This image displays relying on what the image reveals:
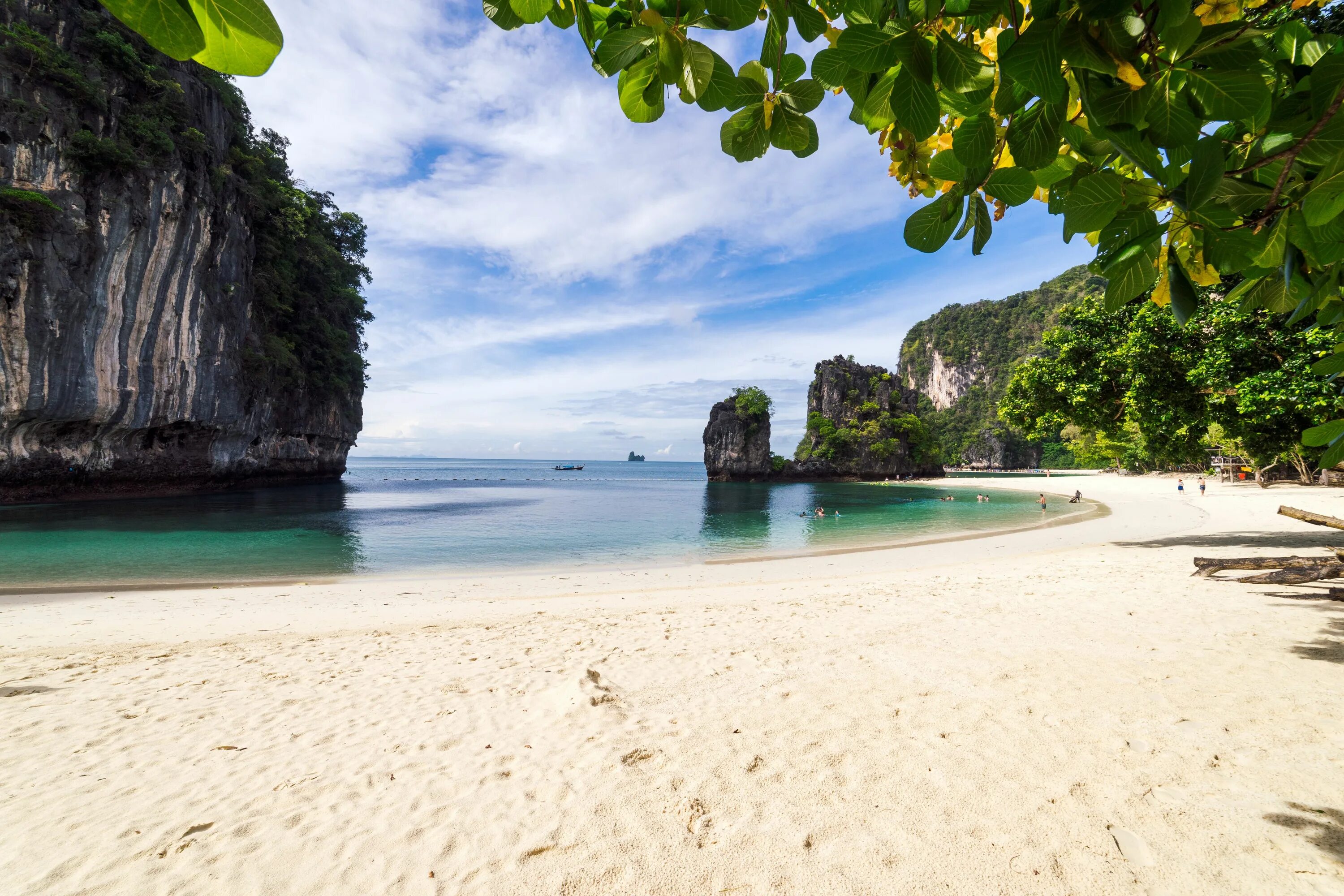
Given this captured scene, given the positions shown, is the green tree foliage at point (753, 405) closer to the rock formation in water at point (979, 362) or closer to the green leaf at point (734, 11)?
the rock formation in water at point (979, 362)

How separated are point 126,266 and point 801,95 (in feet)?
99.4

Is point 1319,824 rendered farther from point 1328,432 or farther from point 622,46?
point 622,46

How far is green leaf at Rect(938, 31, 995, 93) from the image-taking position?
1.04 m

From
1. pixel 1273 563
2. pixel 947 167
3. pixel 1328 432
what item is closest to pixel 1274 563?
pixel 1273 563

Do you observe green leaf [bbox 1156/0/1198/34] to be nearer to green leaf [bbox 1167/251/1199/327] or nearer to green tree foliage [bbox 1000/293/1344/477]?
green leaf [bbox 1167/251/1199/327]

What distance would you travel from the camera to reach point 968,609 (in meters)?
6.34

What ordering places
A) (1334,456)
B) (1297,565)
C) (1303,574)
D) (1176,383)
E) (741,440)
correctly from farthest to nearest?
(741,440) < (1176,383) < (1297,565) < (1303,574) < (1334,456)

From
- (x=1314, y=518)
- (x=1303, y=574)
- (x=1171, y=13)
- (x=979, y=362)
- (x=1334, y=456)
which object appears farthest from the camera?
(x=979, y=362)

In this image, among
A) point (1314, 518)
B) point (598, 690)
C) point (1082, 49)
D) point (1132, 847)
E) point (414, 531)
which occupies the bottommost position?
point (414, 531)

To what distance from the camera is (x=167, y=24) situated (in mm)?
681

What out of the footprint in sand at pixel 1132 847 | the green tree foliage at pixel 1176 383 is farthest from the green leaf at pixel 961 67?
the green tree foliage at pixel 1176 383

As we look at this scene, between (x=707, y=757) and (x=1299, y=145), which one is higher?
(x=1299, y=145)

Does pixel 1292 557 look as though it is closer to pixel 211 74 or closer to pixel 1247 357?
pixel 1247 357

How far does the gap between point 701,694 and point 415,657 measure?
3236 millimetres
